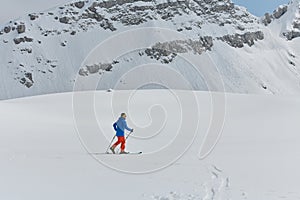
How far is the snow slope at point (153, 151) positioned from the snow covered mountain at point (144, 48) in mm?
92498

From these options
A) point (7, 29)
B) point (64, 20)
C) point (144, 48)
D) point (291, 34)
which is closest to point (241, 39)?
point (144, 48)

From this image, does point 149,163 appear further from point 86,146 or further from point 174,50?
point 174,50

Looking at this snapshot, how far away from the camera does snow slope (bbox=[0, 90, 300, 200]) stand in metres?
7.78

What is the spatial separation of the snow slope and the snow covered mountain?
303ft

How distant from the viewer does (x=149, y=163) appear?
10.8 metres

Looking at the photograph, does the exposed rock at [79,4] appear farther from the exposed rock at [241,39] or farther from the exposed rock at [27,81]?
the exposed rock at [241,39]

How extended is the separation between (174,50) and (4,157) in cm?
13697

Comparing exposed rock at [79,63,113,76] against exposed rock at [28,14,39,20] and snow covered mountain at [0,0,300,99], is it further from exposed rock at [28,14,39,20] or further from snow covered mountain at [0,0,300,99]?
exposed rock at [28,14,39,20]

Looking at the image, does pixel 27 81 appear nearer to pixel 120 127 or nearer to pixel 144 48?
pixel 144 48

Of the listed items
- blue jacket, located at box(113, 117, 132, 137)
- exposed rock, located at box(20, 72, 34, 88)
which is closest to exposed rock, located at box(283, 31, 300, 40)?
exposed rock, located at box(20, 72, 34, 88)

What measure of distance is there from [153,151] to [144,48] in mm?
132819

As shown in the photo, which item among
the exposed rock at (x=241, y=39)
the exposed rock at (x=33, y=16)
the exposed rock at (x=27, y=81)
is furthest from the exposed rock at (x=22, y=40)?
the exposed rock at (x=241, y=39)

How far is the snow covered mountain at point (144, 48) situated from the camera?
13412 centimetres

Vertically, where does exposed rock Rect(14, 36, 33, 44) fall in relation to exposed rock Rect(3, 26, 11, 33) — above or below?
below
